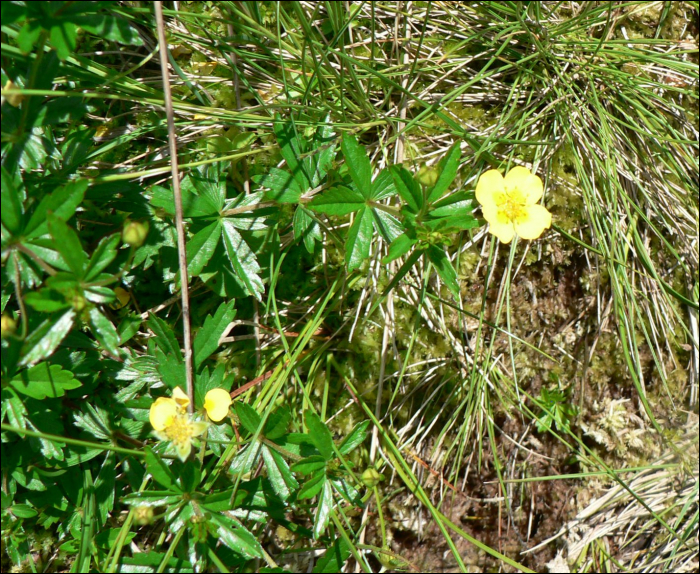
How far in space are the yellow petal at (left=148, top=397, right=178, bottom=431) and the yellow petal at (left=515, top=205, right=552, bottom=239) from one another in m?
1.14

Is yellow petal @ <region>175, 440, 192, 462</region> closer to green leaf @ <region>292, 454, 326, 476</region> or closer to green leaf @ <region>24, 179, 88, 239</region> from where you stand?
green leaf @ <region>292, 454, 326, 476</region>

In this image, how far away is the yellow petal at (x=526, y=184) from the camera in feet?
5.31

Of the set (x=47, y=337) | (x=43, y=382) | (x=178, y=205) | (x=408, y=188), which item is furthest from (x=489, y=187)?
(x=43, y=382)

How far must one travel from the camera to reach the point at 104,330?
4.28ft

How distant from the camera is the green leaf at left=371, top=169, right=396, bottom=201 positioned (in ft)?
5.10

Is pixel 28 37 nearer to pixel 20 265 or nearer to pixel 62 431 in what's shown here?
pixel 20 265

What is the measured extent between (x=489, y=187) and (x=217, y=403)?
105 centimetres

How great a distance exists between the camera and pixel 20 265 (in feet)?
4.23

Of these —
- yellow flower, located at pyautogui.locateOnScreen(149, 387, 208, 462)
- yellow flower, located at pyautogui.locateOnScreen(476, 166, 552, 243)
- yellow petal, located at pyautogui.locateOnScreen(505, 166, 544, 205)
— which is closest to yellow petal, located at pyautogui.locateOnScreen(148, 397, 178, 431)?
yellow flower, located at pyautogui.locateOnScreen(149, 387, 208, 462)

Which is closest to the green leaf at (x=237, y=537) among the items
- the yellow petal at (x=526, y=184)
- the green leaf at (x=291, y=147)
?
the green leaf at (x=291, y=147)

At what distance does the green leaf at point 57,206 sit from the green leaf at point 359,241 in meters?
0.71

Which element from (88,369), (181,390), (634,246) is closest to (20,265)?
(88,369)

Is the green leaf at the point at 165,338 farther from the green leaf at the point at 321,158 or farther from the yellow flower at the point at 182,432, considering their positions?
the green leaf at the point at 321,158

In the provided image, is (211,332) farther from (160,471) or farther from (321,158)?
(321,158)
